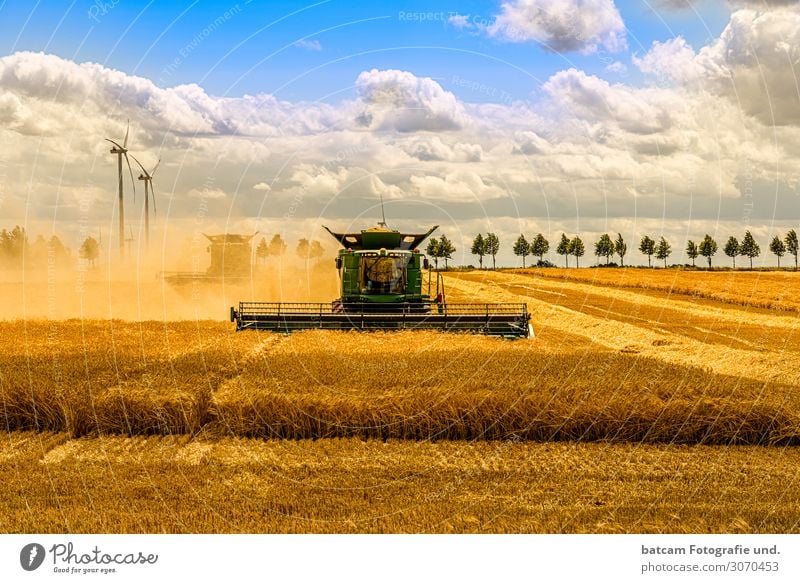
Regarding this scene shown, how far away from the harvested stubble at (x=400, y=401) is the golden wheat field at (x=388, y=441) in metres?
0.04

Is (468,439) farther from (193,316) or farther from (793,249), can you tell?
(793,249)

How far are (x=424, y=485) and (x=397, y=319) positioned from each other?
54.0 ft

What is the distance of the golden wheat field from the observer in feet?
36.9

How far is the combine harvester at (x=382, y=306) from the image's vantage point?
2844 cm

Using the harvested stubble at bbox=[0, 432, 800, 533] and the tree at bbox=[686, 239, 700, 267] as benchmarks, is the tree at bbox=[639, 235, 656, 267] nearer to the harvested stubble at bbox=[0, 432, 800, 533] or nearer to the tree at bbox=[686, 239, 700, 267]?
the tree at bbox=[686, 239, 700, 267]

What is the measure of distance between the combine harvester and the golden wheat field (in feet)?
16.4

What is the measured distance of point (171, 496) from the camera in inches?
470

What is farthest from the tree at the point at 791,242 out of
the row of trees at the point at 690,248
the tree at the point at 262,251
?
the tree at the point at 262,251

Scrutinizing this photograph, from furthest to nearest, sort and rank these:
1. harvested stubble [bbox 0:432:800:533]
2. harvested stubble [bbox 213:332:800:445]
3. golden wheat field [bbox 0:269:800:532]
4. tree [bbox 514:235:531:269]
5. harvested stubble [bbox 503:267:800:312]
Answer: tree [bbox 514:235:531:269] < harvested stubble [bbox 503:267:800:312] < harvested stubble [bbox 213:332:800:445] < golden wheat field [bbox 0:269:800:532] < harvested stubble [bbox 0:432:800:533]

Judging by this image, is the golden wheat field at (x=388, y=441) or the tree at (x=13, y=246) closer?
the golden wheat field at (x=388, y=441)

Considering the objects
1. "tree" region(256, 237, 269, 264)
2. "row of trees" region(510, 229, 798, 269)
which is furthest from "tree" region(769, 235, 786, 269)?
"tree" region(256, 237, 269, 264)

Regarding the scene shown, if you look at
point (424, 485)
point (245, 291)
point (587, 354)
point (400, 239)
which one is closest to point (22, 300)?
point (245, 291)

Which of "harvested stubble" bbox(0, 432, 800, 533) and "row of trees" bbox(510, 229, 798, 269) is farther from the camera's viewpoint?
"row of trees" bbox(510, 229, 798, 269)

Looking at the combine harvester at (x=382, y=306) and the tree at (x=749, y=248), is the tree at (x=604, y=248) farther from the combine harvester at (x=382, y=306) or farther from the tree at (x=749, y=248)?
the combine harvester at (x=382, y=306)
